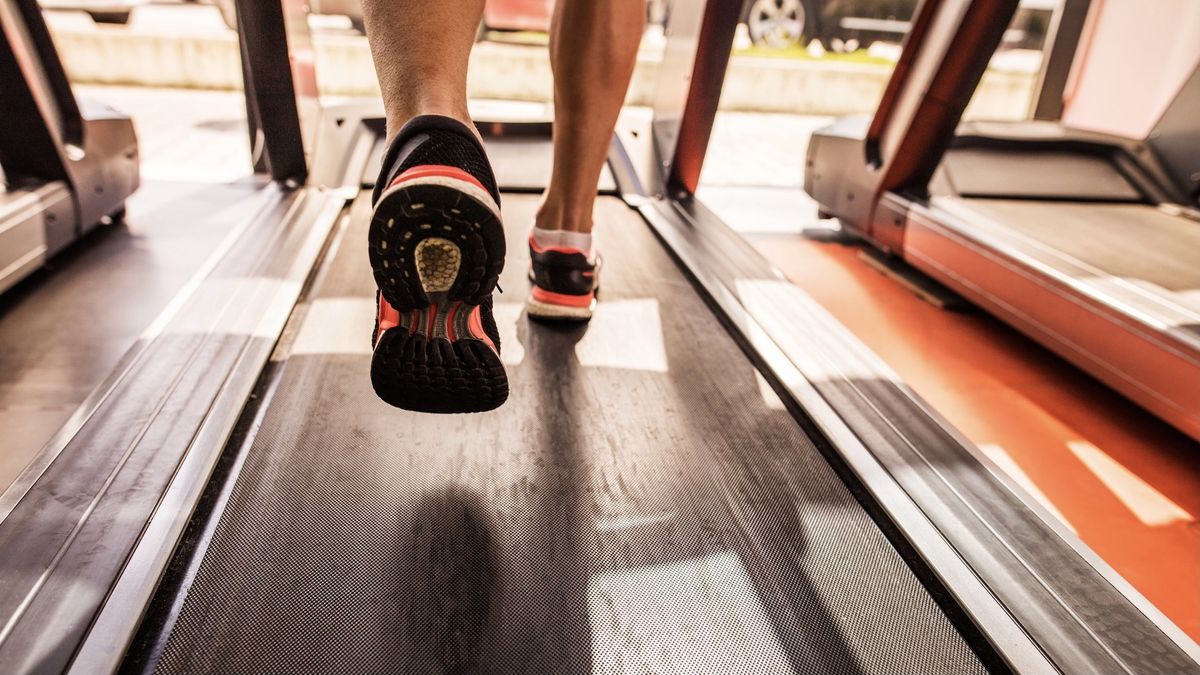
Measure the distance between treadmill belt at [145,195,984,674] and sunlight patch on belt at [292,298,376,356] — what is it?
14mm

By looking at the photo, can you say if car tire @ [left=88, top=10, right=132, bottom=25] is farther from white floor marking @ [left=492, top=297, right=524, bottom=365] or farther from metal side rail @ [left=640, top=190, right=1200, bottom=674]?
metal side rail @ [left=640, top=190, right=1200, bottom=674]

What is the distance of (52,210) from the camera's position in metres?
1.63

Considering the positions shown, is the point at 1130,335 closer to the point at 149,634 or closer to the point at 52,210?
the point at 149,634

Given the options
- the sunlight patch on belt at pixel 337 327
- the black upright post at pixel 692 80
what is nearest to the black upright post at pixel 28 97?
Answer: the sunlight patch on belt at pixel 337 327

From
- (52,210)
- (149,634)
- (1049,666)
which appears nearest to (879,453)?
(1049,666)

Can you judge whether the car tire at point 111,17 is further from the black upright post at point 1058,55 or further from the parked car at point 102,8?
the black upright post at point 1058,55

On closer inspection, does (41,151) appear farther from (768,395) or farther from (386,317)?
(768,395)

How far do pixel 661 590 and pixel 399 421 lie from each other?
439 millimetres

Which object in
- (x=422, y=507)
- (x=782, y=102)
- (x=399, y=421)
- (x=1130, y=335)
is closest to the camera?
(x=422, y=507)

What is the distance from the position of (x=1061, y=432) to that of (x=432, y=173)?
1.31m

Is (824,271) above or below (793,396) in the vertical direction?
below

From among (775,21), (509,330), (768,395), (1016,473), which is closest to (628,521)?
(768,395)

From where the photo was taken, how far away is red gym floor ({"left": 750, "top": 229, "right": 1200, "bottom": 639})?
3.43 feet

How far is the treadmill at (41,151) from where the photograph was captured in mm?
1552
